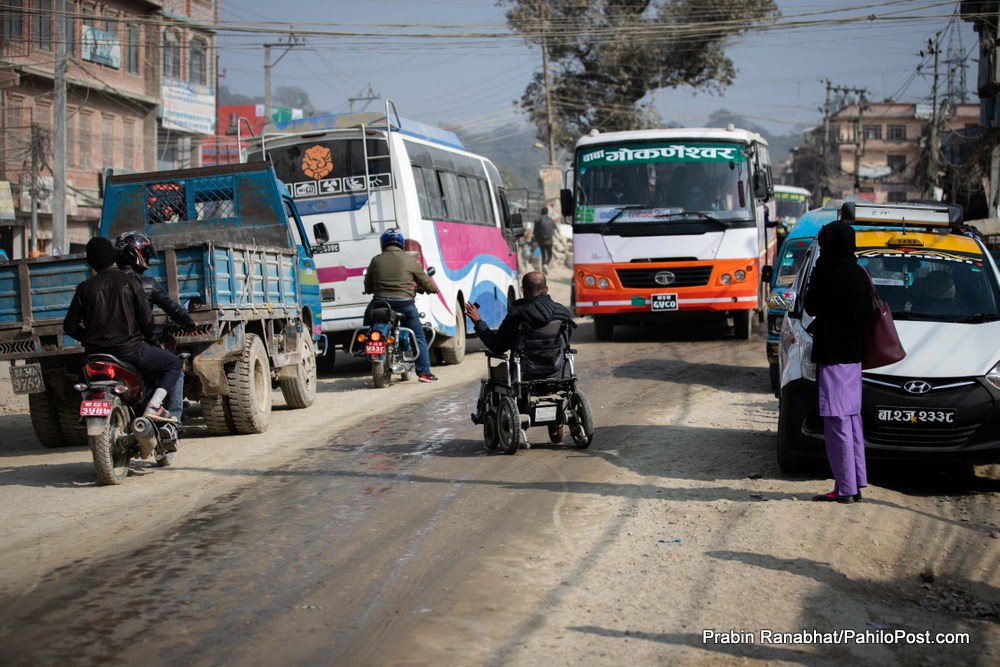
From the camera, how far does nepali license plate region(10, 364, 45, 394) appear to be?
30.7 feet

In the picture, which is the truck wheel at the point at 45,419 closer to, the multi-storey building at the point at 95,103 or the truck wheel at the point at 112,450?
the truck wheel at the point at 112,450

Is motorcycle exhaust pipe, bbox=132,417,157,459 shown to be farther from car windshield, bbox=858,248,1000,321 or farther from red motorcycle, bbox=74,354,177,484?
car windshield, bbox=858,248,1000,321

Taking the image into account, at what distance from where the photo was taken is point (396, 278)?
14695 mm

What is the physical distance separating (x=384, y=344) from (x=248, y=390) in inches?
151

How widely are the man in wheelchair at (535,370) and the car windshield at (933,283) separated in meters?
2.59

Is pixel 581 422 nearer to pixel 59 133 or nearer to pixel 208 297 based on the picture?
pixel 208 297

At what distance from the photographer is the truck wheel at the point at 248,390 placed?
1076 cm

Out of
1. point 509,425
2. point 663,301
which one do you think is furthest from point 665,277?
point 509,425

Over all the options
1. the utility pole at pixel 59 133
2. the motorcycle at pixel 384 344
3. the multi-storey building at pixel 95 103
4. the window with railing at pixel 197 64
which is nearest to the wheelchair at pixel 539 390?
the motorcycle at pixel 384 344

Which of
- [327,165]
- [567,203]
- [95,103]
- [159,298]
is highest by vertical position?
[95,103]

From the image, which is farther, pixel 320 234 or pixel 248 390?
pixel 320 234

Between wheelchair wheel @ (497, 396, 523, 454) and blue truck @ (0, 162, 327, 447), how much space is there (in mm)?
2677

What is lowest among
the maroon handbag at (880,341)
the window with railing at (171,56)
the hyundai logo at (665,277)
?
the maroon handbag at (880,341)

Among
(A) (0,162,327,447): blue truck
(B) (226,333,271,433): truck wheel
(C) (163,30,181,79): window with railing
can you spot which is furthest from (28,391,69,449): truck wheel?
(C) (163,30,181,79): window with railing
